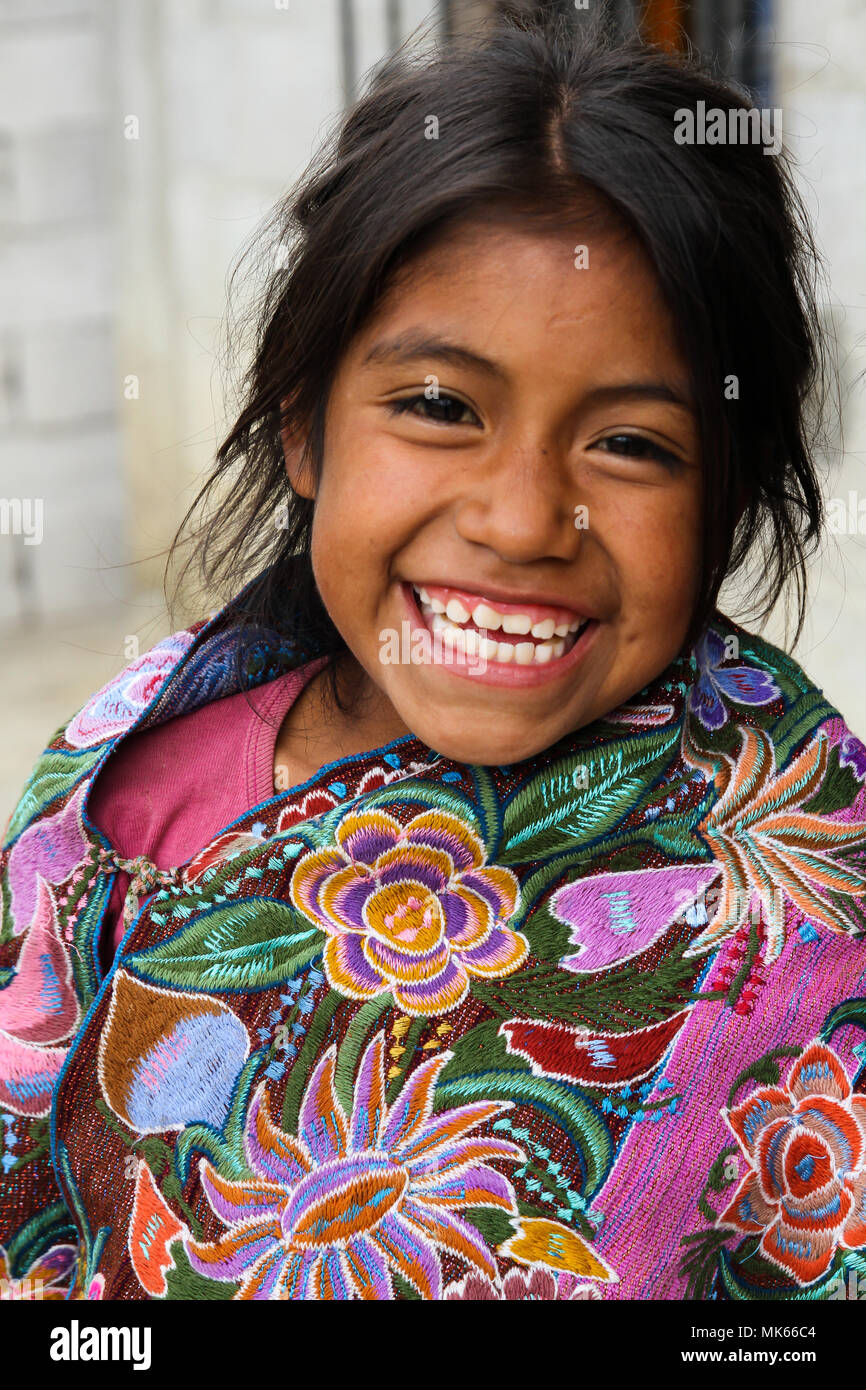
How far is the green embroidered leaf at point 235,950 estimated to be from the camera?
120 cm

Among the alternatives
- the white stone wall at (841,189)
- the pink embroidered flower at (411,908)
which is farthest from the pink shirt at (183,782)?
the white stone wall at (841,189)

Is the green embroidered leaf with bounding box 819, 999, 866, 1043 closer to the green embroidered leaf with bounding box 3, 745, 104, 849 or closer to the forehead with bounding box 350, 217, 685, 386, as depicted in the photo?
the forehead with bounding box 350, 217, 685, 386

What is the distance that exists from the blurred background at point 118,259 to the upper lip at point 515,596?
8.70 feet

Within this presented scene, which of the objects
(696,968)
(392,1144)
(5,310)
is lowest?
(392,1144)

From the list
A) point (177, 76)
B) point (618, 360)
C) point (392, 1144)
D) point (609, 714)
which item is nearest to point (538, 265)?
point (618, 360)

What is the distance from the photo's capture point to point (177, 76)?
4.36 m

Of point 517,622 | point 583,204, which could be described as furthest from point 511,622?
point 583,204

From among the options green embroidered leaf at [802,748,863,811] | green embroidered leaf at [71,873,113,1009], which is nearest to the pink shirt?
green embroidered leaf at [71,873,113,1009]

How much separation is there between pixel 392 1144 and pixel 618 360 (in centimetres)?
62

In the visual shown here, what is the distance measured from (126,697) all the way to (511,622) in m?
0.47

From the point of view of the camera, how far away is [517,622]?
3.83ft

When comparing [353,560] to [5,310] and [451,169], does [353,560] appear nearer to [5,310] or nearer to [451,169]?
[451,169]

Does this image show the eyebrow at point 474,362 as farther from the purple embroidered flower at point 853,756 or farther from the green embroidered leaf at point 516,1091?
the green embroidered leaf at point 516,1091

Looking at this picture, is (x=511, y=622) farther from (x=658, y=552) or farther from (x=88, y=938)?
(x=88, y=938)
